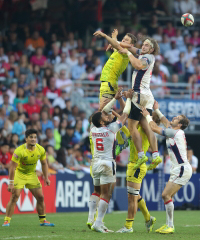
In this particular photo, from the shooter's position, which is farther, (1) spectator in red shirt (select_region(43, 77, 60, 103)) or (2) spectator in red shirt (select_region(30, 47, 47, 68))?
(2) spectator in red shirt (select_region(30, 47, 47, 68))

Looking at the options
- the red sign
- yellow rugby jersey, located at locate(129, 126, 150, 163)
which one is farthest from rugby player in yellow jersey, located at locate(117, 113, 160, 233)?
the red sign

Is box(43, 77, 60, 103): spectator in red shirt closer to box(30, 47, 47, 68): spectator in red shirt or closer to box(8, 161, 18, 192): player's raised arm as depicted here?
box(30, 47, 47, 68): spectator in red shirt

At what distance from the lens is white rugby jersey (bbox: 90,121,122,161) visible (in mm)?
10242

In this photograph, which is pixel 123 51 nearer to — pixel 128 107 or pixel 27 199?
pixel 128 107

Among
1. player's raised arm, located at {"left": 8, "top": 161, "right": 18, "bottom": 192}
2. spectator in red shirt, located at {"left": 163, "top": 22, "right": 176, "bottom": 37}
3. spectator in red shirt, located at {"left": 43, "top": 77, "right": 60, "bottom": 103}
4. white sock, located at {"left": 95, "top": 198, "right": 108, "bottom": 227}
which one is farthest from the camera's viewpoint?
spectator in red shirt, located at {"left": 163, "top": 22, "right": 176, "bottom": 37}

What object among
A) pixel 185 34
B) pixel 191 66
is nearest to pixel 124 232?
pixel 191 66

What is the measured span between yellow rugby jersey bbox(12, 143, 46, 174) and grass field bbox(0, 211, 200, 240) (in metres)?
1.18

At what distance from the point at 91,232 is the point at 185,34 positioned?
15593mm

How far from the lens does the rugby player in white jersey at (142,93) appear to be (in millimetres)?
10516

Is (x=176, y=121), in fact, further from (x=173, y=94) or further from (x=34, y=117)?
(x=173, y=94)

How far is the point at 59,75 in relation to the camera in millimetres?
19953

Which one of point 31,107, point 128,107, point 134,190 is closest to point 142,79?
point 128,107

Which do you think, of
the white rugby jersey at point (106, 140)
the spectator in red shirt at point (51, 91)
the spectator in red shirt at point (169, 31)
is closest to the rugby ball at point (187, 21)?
the white rugby jersey at point (106, 140)

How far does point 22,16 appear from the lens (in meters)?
22.2
